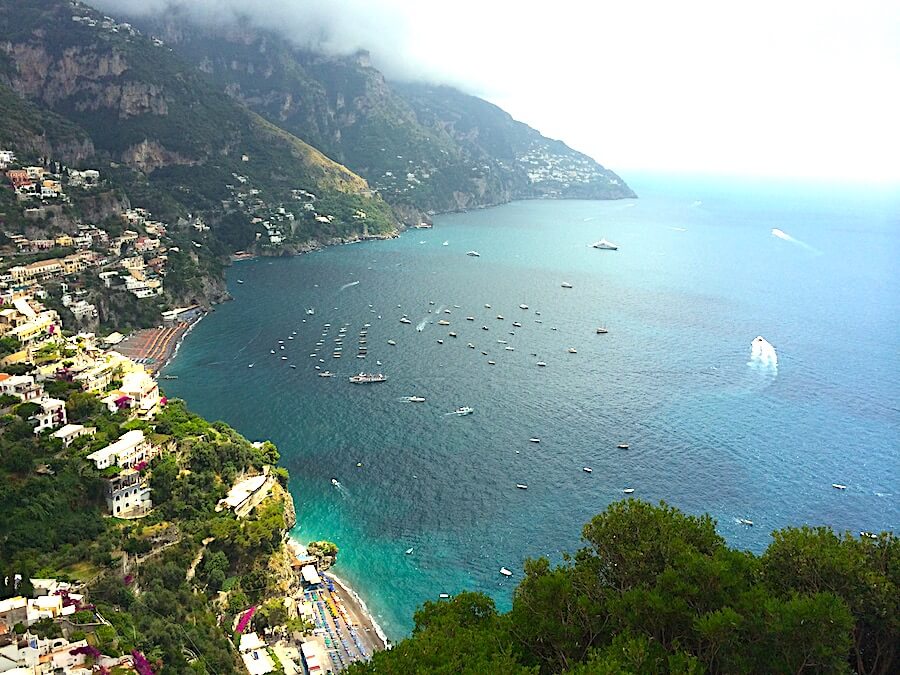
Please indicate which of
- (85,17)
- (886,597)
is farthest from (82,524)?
(85,17)

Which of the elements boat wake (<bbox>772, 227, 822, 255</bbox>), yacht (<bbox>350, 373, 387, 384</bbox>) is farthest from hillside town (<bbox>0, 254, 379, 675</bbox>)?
boat wake (<bbox>772, 227, 822, 255</bbox>)

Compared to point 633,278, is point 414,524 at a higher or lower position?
lower

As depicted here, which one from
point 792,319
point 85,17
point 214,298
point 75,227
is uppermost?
point 85,17

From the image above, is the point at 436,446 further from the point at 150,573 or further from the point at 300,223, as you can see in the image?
the point at 300,223

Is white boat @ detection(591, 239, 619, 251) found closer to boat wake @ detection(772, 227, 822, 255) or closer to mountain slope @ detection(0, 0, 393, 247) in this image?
boat wake @ detection(772, 227, 822, 255)

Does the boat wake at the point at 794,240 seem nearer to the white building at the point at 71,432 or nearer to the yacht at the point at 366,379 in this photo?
the yacht at the point at 366,379

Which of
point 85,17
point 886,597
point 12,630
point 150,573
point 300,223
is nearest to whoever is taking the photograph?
point 886,597

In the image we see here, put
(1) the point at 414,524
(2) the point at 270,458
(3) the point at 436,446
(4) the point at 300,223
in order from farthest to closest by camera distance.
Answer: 1. (4) the point at 300,223
2. (3) the point at 436,446
3. (2) the point at 270,458
4. (1) the point at 414,524
